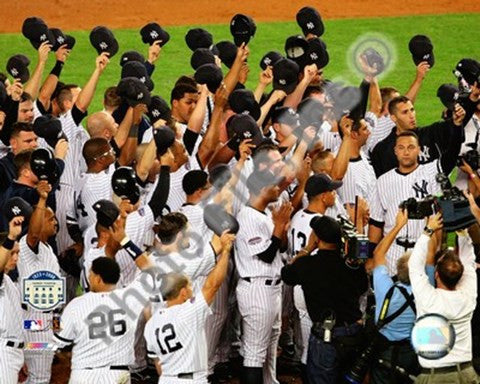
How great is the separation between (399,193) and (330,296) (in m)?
1.61

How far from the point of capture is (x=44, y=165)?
28.7 ft

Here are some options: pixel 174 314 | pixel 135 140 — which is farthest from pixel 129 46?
pixel 174 314

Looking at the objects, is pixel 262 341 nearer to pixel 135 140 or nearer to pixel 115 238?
pixel 115 238

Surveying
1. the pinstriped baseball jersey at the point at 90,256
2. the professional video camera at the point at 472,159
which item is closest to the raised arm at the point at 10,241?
the pinstriped baseball jersey at the point at 90,256

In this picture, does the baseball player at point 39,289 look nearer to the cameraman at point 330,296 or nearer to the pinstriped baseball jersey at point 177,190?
the pinstriped baseball jersey at point 177,190

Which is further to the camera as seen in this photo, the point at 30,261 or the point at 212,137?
the point at 212,137

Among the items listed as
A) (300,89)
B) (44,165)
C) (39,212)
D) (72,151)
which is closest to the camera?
(39,212)

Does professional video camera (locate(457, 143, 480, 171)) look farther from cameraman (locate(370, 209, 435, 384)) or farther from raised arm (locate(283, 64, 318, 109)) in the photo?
raised arm (locate(283, 64, 318, 109))

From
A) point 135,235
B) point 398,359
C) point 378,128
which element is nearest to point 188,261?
point 135,235

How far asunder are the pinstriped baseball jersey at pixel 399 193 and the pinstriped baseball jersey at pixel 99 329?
248 cm

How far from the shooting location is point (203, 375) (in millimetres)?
7973

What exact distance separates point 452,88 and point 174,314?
4079 mm

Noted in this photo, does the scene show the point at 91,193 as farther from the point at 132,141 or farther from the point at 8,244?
the point at 8,244

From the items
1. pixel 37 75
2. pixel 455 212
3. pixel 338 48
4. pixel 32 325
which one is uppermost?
pixel 338 48
